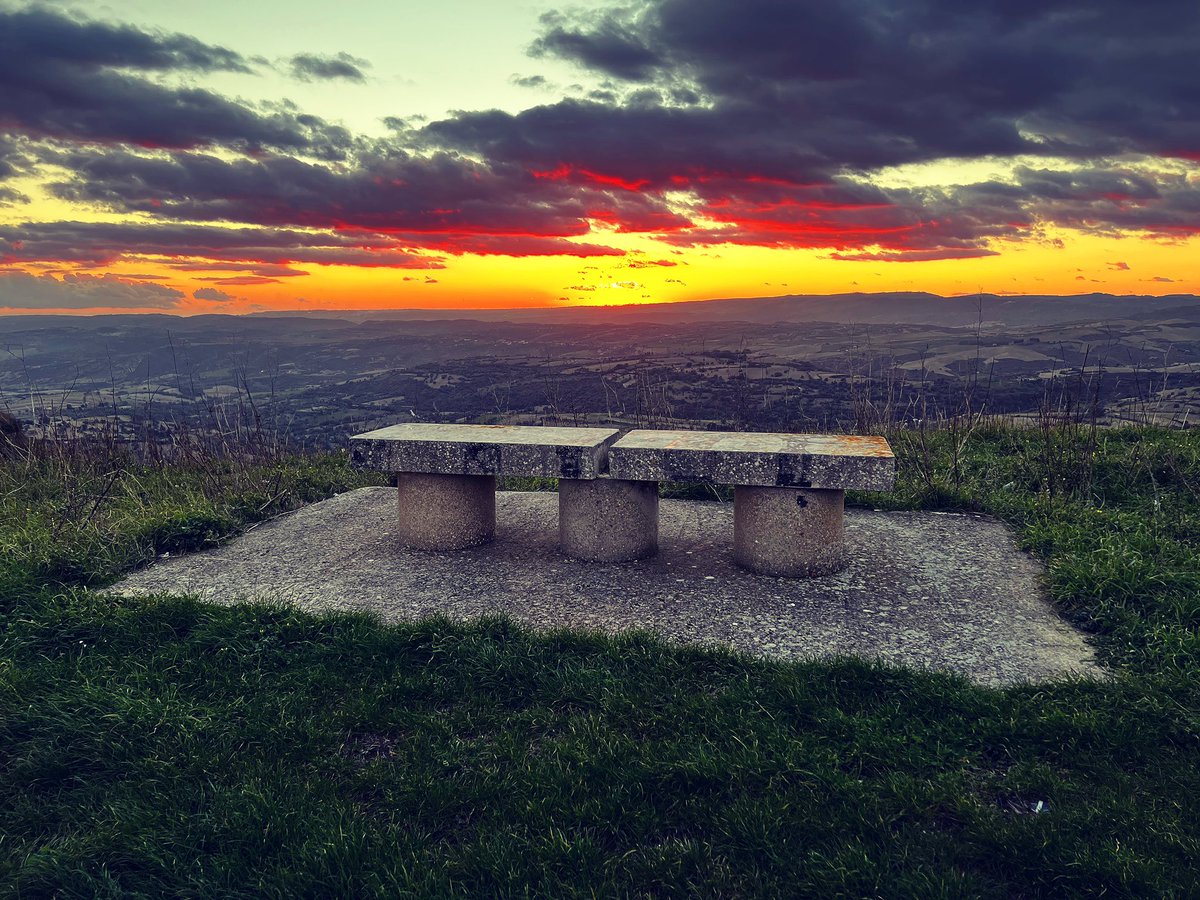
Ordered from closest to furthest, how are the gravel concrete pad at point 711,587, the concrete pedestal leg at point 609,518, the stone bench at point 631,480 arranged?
the gravel concrete pad at point 711,587, the stone bench at point 631,480, the concrete pedestal leg at point 609,518

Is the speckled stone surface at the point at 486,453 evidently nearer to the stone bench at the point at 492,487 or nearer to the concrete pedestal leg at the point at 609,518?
the stone bench at the point at 492,487

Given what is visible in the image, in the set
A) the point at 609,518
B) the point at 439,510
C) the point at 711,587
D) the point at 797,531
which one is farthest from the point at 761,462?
the point at 439,510

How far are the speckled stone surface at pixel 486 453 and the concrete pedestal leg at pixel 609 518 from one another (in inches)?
7.4

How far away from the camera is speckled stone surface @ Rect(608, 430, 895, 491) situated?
177 inches

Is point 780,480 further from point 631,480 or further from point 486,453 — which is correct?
point 486,453

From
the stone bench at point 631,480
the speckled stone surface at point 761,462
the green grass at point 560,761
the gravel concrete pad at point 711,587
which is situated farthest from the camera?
the stone bench at point 631,480

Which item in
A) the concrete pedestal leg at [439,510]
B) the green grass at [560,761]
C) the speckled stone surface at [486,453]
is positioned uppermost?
the speckled stone surface at [486,453]

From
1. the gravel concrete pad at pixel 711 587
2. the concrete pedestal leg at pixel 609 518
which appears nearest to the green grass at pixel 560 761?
the gravel concrete pad at pixel 711 587

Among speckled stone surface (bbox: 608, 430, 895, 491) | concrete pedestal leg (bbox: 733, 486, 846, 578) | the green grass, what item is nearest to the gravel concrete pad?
concrete pedestal leg (bbox: 733, 486, 846, 578)

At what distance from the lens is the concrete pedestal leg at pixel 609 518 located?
5043 mm

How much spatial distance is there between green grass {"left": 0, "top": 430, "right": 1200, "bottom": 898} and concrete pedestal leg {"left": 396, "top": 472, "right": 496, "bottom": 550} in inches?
53.8

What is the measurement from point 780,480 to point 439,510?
238cm

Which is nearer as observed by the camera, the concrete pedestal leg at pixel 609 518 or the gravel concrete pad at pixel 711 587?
the gravel concrete pad at pixel 711 587

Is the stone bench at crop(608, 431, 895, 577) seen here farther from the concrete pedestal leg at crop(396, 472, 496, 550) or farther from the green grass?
the green grass
